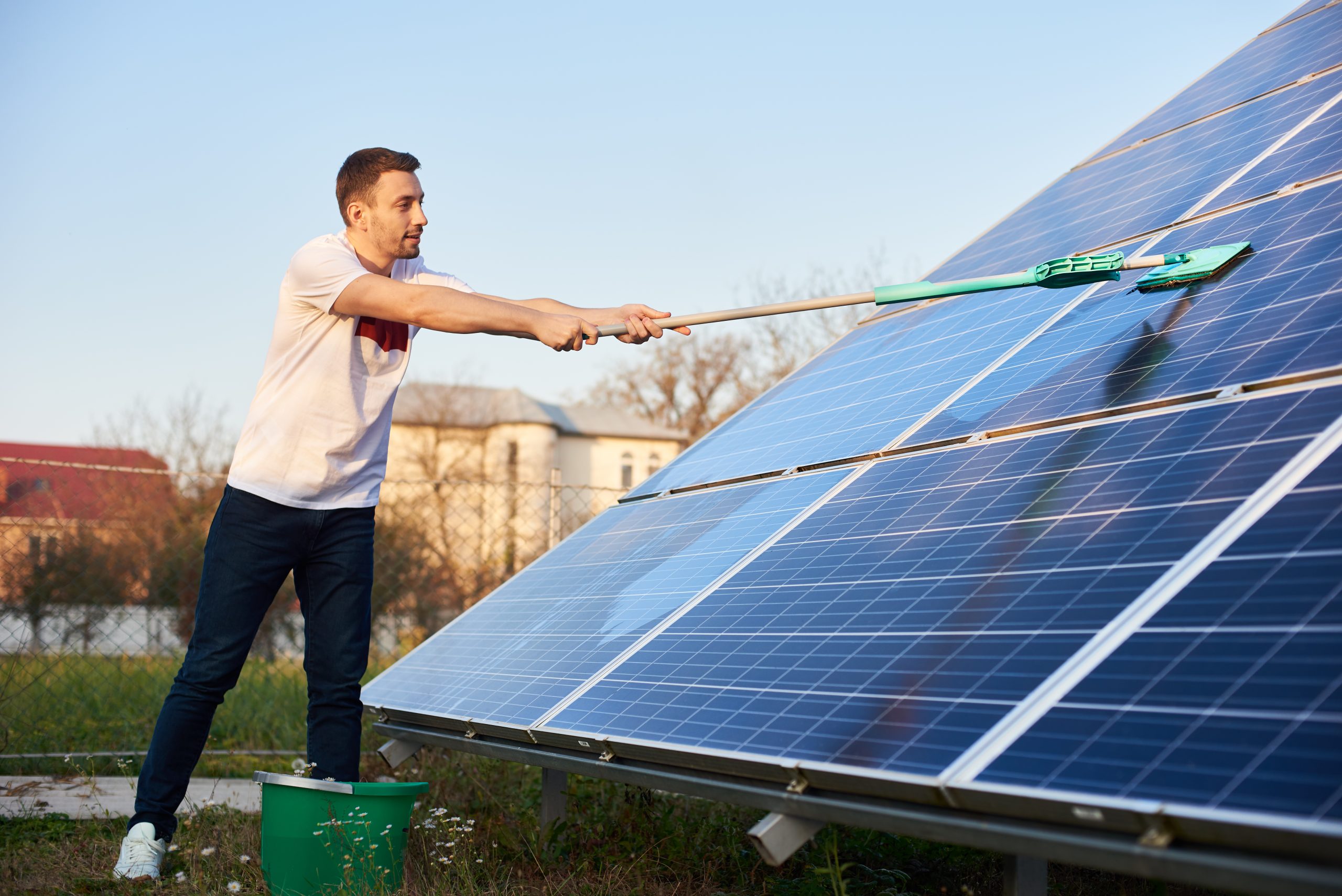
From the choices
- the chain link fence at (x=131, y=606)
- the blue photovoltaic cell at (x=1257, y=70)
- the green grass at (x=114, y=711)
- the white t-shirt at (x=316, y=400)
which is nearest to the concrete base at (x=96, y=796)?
the chain link fence at (x=131, y=606)

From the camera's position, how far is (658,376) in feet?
182

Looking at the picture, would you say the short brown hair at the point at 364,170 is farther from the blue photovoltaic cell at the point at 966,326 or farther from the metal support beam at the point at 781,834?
the metal support beam at the point at 781,834

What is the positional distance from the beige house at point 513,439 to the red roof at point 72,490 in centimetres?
3529

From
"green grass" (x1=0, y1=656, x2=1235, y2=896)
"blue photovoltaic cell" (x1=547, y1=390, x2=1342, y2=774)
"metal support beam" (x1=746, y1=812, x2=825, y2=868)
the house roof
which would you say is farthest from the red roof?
the house roof

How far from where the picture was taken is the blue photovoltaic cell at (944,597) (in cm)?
225

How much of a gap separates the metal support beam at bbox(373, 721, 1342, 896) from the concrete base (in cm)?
299

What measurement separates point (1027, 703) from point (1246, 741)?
0.44 metres

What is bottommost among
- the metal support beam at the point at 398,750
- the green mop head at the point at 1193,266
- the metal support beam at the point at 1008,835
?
the metal support beam at the point at 398,750

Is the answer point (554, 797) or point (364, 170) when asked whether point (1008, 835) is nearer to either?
point (554, 797)

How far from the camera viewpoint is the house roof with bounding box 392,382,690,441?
55.3 meters

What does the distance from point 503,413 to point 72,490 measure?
165ft

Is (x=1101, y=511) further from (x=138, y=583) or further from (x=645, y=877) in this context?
(x=138, y=583)

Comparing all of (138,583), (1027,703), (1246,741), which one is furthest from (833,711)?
(138,583)

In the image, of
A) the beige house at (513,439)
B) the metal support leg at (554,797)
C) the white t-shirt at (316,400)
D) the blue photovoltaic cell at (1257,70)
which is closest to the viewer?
the white t-shirt at (316,400)
